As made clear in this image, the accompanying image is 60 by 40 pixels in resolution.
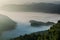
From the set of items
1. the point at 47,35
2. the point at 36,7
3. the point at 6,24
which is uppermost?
the point at 36,7

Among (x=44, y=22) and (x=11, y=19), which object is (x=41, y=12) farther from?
(x=11, y=19)

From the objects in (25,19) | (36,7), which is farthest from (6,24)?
(36,7)

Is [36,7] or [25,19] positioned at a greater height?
[36,7]

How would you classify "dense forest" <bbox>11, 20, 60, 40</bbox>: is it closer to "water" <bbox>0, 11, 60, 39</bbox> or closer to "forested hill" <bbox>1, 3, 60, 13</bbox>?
"water" <bbox>0, 11, 60, 39</bbox>

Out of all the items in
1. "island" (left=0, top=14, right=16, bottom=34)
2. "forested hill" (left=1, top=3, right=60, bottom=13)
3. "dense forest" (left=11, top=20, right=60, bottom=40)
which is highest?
"forested hill" (left=1, top=3, right=60, bottom=13)

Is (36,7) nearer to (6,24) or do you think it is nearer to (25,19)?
(25,19)

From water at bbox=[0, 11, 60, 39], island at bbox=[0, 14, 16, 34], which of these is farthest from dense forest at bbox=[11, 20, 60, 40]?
island at bbox=[0, 14, 16, 34]

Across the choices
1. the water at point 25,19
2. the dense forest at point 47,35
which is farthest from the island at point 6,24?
the dense forest at point 47,35
